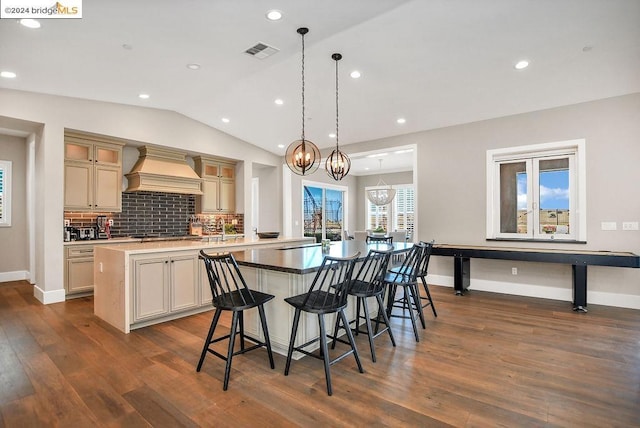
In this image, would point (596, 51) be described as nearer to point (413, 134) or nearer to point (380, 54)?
point (380, 54)

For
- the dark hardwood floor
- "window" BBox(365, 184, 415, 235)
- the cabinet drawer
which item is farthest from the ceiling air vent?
"window" BBox(365, 184, 415, 235)

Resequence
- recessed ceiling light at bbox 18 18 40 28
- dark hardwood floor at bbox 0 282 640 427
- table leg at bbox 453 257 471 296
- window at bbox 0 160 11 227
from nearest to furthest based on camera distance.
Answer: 1. dark hardwood floor at bbox 0 282 640 427
2. recessed ceiling light at bbox 18 18 40 28
3. table leg at bbox 453 257 471 296
4. window at bbox 0 160 11 227

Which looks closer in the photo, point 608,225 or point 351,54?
point 351,54

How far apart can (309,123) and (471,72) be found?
2.93 metres

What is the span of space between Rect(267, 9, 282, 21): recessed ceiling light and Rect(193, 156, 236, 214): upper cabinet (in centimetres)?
426

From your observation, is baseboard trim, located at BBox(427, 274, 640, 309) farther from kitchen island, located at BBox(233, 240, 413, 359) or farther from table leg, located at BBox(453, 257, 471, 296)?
kitchen island, located at BBox(233, 240, 413, 359)

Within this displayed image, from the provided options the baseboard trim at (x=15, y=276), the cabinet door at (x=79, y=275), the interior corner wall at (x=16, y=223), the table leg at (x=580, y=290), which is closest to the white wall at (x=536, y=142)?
the table leg at (x=580, y=290)

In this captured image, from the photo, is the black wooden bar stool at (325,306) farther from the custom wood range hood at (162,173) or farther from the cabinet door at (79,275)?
the custom wood range hood at (162,173)

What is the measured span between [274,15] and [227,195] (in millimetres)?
4817

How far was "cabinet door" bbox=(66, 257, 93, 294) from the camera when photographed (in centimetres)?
500

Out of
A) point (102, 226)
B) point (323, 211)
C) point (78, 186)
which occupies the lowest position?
point (102, 226)

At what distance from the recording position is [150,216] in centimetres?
635

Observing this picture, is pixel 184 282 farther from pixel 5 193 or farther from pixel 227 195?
pixel 5 193

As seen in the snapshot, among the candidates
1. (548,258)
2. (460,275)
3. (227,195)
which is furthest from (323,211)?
(548,258)
